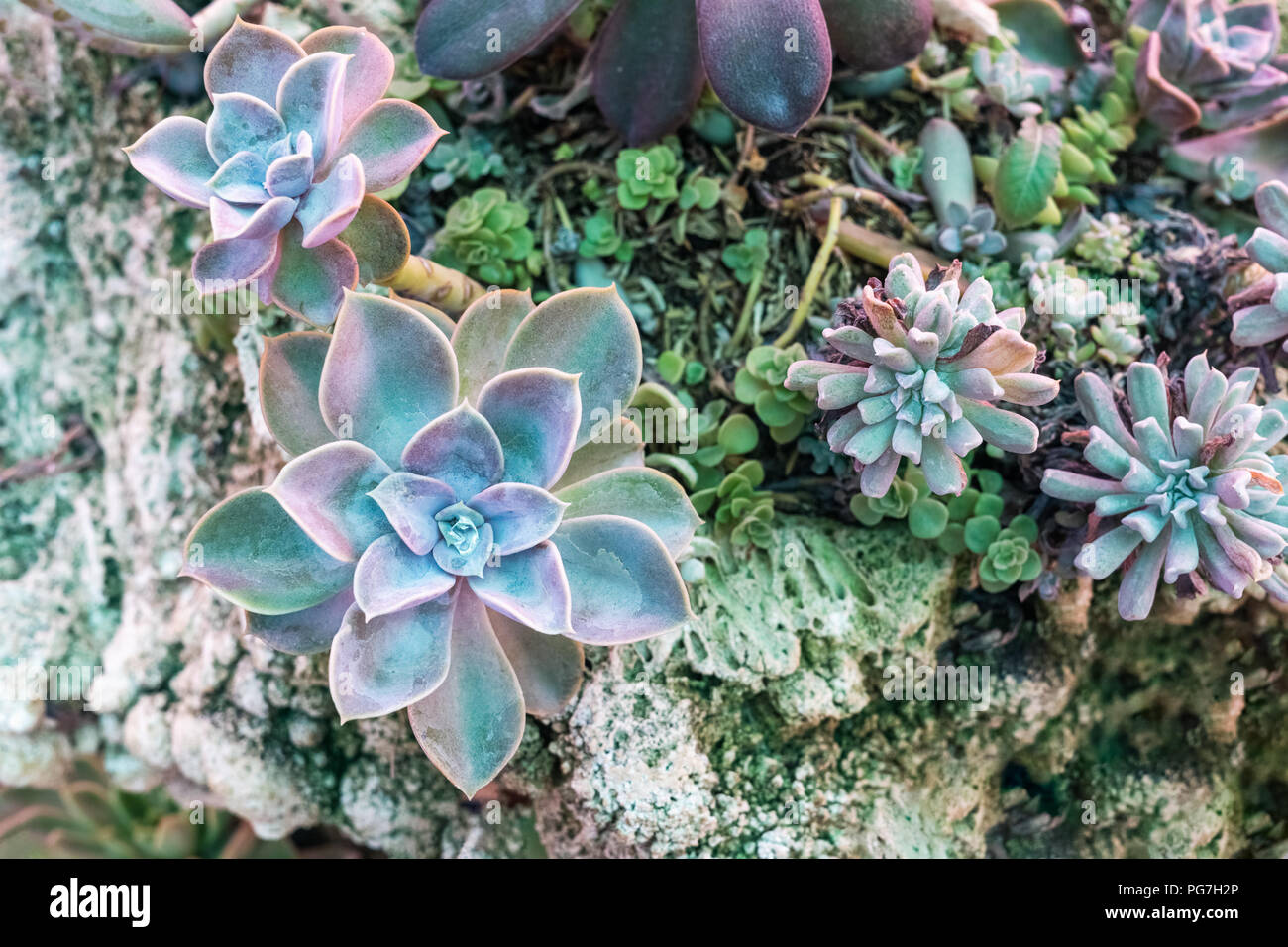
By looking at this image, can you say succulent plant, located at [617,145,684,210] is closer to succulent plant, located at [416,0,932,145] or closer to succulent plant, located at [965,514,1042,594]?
succulent plant, located at [416,0,932,145]

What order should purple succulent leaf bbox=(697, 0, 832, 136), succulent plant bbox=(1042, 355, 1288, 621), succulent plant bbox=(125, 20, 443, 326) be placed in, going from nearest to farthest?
succulent plant bbox=(125, 20, 443, 326), succulent plant bbox=(1042, 355, 1288, 621), purple succulent leaf bbox=(697, 0, 832, 136)

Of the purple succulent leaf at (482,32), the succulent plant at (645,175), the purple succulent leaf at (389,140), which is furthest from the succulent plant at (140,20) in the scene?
the succulent plant at (645,175)

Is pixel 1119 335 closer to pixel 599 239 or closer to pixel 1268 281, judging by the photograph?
pixel 1268 281

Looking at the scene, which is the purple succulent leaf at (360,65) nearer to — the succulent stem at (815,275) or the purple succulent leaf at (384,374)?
the purple succulent leaf at (384,374)

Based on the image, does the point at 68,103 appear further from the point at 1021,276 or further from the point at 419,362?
the point at 1021,276

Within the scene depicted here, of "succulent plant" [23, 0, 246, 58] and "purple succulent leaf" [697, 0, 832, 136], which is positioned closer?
"purple succulent leaf" [697, 0, 832, 136]

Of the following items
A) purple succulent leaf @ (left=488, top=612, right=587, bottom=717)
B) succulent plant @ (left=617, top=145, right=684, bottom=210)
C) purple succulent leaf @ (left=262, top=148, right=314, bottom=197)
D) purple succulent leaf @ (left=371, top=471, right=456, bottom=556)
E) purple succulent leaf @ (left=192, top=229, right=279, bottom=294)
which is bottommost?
purple succulent leaf @ (left=488, top=612, right=587, bottom=717)

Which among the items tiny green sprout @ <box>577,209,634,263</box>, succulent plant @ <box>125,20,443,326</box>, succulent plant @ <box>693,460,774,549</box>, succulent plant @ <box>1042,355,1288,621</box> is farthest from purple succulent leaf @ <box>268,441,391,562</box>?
succulent plant @ <box>1042,355,1288,621</box>
